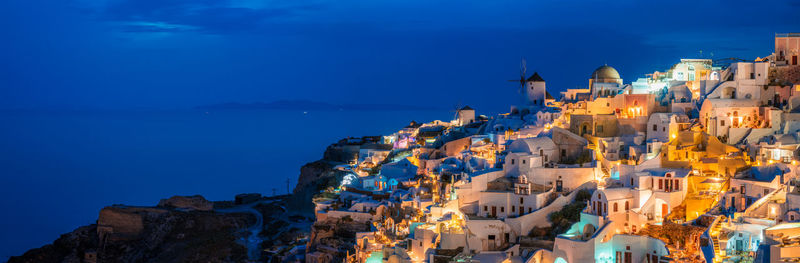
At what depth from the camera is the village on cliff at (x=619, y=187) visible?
74.6 feet

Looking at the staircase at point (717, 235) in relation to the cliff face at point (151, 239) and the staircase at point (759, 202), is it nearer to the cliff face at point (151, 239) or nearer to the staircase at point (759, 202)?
the staircase at point (759, 202)

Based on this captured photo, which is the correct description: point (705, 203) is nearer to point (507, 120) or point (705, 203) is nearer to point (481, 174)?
point (481, 174)

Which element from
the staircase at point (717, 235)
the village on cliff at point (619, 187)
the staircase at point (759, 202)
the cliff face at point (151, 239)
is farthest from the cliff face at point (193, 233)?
the staircase at point (759, 202)

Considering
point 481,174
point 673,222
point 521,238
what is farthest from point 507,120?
point 673,222

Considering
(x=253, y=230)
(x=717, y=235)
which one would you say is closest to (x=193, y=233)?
(x=253, y=230)

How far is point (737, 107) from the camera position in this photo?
30.1 metres

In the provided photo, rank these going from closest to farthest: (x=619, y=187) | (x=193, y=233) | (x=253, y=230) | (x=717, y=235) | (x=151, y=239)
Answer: (x=717, y=235), (x=619, y=187), (x=151, y=239), (x=193, y=233), (x=253, y=230)

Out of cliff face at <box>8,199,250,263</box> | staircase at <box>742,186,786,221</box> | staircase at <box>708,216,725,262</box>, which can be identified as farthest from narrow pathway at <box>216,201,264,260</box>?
staircase at <box>742,186,786,221</box>

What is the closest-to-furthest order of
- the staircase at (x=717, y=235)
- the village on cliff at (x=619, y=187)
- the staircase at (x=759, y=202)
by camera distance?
the staircase at (x=717, y=235) < the staircase at (x=759, y=202) < the village on cliff at (x=619, y=187)

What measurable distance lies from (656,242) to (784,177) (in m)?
4.59

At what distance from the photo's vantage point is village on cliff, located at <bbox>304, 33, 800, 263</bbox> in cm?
2275

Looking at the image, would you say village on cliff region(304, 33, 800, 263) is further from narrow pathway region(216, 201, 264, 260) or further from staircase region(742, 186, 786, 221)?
narrow pathway region(216, 201, 264, 260)

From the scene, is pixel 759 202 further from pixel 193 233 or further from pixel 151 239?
pixel 151 239

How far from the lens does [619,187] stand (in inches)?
1017
